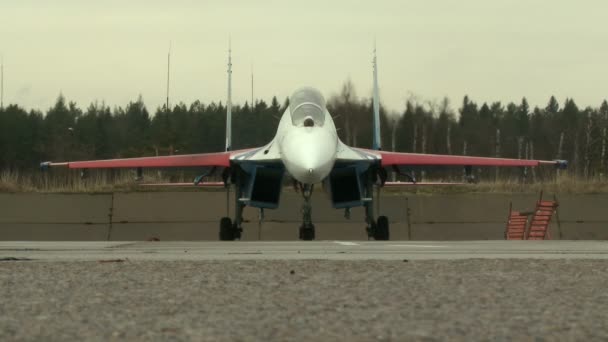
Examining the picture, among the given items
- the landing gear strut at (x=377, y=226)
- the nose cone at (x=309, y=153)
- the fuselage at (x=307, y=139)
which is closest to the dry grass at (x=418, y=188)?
the landing gear strut at (x=377, y=226)

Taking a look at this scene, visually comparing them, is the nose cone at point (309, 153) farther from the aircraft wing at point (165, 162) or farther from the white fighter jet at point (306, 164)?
the aircraft wing at point (165, 162)

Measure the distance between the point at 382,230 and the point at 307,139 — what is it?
375cm

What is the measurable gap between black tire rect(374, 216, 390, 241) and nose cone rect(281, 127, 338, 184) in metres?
2.96

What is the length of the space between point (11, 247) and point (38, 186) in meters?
23.0

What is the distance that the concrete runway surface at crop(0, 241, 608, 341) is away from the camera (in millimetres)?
5672

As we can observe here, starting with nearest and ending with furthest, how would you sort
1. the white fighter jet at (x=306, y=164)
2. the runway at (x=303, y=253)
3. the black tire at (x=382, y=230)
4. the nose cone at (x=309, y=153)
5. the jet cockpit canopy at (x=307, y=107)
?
1. the runway at (x=303, y=253)
2. the nose cone at (x=309, y=153)
3. the white fighter jet at (x=306, y=164)
4. the jet cockpit canopy at (x=307, y=107)
5. the black tire at (x=382, y=230)

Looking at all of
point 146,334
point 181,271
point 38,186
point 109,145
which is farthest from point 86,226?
point 109,145

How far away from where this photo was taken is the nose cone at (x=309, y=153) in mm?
18531

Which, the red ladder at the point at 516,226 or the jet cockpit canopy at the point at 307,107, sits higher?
the jet cockpit canopy at the point at 307,107

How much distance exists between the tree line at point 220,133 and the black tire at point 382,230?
3818 centimetres

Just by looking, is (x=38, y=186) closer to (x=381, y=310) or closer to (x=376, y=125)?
(x=376, y=125)

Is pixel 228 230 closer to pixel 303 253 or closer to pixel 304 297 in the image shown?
pixel 303 253

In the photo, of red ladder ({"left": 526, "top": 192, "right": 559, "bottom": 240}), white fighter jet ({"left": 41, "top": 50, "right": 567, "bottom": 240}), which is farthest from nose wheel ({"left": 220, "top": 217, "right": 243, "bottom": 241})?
red ladder ({"left": 526, "top": 192, "right": 559, "bottom": 240})

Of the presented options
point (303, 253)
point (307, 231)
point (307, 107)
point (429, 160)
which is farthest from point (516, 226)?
point (303, 253)
